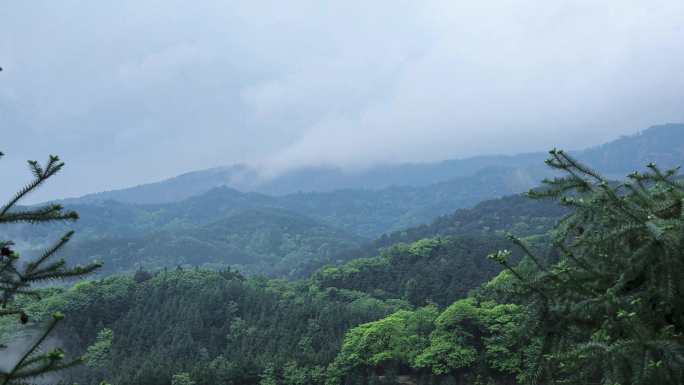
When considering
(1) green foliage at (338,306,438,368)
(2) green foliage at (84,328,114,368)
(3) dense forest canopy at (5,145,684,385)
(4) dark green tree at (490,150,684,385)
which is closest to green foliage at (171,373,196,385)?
(3) dense forest canopy at (5,145,684,385)

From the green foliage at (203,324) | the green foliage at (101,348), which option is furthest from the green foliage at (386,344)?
the green foliage at (101,348)

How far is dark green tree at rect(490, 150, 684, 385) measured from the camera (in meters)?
5.68

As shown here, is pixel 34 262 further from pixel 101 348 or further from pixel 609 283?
pixel 101 348

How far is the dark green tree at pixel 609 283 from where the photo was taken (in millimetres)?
5676

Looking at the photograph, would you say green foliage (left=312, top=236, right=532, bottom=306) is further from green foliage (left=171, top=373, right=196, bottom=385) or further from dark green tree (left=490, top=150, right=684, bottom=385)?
dark green tree (left=490, top=150, right=684, bottom=385)

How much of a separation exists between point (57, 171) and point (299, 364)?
168 ft

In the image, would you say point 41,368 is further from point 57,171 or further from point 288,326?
point 288,326

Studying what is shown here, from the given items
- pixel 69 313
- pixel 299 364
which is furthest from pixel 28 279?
pixel 69 313

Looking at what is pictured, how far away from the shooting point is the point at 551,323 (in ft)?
22.9

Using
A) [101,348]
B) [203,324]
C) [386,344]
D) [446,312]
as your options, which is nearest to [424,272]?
[203,324]

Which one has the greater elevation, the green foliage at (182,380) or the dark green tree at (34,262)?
the dark green tree at (34,262)

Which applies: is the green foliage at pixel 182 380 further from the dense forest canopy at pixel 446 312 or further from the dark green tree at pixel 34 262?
the dark green tree at pixel 34 262

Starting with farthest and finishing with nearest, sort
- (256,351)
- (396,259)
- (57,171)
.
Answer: (396,259) → (256,351) → (57,171)

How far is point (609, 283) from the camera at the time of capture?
6895 millimetres
